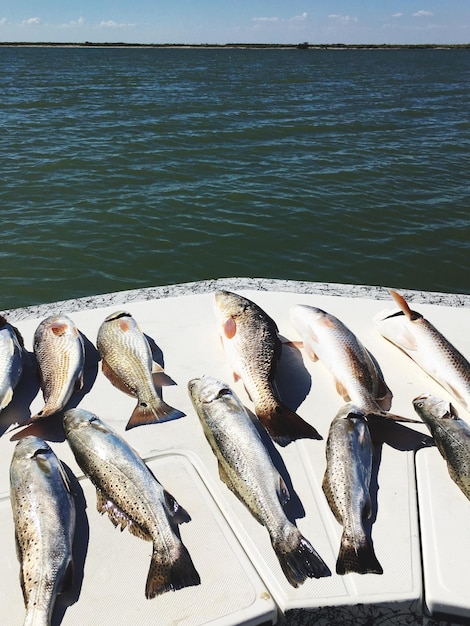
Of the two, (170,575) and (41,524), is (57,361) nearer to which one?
(41,524)

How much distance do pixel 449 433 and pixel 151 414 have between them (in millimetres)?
1581

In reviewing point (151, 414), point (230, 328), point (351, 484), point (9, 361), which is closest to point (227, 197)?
point (230, 328)

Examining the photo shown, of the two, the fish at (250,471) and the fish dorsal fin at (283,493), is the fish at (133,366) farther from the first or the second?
the fish dorsal fin at (283,493)

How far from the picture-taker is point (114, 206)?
38.2 feet

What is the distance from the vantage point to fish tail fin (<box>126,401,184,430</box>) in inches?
120

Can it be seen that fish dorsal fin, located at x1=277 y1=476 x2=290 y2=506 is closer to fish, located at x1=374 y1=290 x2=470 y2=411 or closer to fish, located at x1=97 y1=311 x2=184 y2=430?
fish, located at x1=97 y1=311 x2=184 y2=430

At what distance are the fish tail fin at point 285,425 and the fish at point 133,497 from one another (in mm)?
673

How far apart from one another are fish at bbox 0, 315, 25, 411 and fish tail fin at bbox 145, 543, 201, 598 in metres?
1.43

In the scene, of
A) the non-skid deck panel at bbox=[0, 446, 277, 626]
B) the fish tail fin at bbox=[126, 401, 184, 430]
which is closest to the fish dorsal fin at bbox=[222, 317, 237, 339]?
the fish tail fin at bbox=[126, 401, 184, 430]

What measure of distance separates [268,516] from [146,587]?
59cm

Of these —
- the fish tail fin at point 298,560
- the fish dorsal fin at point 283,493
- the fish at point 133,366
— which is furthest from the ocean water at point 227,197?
the fish tail fin at point 298,560

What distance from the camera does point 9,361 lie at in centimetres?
334

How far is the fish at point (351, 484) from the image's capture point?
2293 millimetres

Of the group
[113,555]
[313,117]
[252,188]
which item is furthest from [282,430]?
[313,117]
